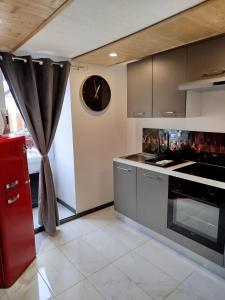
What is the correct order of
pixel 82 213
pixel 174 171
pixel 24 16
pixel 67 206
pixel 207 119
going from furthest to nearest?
pixel 67 206 → pixel 82 213 → pixel 207 119 → pixel 174 171 → pixel 24 16

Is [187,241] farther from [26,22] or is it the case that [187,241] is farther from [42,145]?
[26,22]

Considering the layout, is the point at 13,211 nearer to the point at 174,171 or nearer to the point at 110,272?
the point at 110,272

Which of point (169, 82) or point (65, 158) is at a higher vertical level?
point (169, 82)

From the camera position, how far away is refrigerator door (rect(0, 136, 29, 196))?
1779 mm

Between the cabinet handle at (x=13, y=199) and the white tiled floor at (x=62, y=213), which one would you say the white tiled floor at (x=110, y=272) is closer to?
the white tiled floor at (x=62, y=213)

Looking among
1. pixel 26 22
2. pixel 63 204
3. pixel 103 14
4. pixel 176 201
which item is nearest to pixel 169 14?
pixel 103 14

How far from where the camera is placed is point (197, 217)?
6.85 feet

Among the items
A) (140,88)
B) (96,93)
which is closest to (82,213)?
(96,93)

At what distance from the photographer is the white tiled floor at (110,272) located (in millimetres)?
1818

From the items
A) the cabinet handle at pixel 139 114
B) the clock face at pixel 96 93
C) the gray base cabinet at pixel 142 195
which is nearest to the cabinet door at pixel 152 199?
the gray base cabinet at pixel 142 195

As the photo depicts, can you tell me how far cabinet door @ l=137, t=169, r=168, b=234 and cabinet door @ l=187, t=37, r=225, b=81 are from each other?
1097 millimetres

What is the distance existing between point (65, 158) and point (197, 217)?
1896mm

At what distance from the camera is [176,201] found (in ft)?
7.29

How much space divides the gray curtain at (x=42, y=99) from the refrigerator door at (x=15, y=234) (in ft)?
1.58
